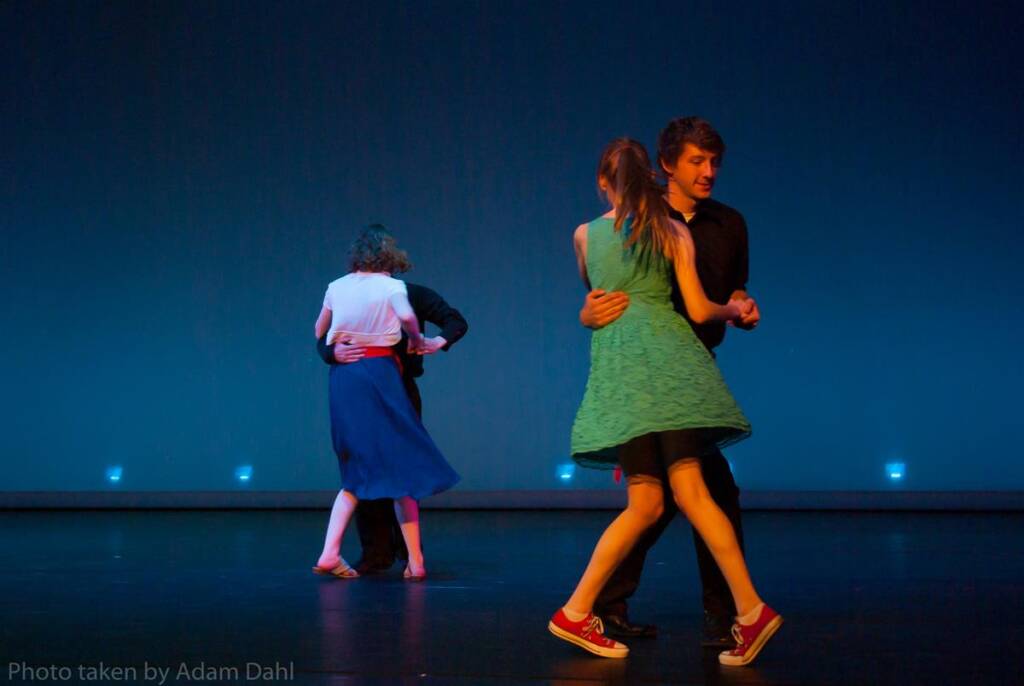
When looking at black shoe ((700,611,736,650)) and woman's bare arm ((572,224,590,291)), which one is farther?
woman's bare arm ((572,224,590,291))

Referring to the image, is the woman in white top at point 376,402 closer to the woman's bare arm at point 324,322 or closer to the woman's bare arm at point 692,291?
the woman's bare arm at point 324,322

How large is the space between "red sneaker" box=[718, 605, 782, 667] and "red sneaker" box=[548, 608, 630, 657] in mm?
229

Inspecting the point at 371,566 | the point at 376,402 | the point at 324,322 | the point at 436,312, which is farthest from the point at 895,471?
the point at 324,322

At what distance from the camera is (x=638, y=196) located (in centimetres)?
274

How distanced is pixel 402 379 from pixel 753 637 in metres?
2.40

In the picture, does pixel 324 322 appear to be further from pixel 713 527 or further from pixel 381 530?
pixel 713 527

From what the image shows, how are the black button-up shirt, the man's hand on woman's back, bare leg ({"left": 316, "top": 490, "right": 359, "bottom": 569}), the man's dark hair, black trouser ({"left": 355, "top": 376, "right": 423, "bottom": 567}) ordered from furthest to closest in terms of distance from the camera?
black trouser ({"left": 355, "top": 376, "right": 423, "bottom": 567}), bare leg ({"left": 316, "top": 490, "right": 359, "bottom": 569}), the black button-up shirt, the man's dark hair, the man's hand on woman's back

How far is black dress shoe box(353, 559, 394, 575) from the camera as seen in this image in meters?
4.57

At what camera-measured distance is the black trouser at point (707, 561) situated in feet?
9.40

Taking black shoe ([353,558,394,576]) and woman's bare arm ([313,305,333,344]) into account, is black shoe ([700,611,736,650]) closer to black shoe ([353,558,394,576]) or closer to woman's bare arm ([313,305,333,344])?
black shoe ([353,558,394,576])

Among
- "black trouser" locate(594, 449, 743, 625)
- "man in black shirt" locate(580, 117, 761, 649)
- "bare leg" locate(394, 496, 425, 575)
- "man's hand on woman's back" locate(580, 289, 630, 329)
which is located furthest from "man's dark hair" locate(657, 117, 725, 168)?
"bare leg" locate(394, 496, 425, 575)

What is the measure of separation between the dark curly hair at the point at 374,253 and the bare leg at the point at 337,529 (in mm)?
789

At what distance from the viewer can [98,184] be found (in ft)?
27.2

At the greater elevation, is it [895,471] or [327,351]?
[327,351]
